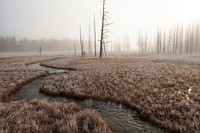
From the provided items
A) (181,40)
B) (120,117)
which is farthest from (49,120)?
(181,40)

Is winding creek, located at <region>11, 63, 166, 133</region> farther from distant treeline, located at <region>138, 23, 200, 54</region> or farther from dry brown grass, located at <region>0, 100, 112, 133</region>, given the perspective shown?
distant treeline, located at <region>138, 23, 200, 54</region>

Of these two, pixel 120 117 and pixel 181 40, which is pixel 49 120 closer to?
pixel 120 117

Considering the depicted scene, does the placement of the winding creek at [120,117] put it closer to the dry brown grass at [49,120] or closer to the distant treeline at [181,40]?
the dry brown grass at [49,120]

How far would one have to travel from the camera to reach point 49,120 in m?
6.09

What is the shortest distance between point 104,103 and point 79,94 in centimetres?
201

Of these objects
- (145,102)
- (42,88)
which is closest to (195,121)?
(145,102)

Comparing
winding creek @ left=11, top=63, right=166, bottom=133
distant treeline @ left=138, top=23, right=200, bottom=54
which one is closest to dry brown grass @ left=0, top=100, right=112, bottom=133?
winding creek @ left=11, top=63, right=166, bottom=133

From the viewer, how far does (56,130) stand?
5.41 metres

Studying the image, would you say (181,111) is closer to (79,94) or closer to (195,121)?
(195,121)

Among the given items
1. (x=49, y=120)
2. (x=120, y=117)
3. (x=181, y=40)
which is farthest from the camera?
(x=181, y=40)

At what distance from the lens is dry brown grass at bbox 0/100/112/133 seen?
210 inches

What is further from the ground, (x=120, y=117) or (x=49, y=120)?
(x=49, y=120)

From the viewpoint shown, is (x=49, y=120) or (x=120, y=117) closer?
(x=49, y=120)

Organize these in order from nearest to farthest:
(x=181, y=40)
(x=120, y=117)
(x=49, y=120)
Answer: (x=49, y=120), (x=120, y=117), (x=181, y=40)
